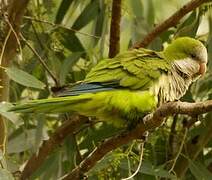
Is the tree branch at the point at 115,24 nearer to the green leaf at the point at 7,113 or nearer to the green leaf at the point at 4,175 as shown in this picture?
the green leaf at the point at 7,113

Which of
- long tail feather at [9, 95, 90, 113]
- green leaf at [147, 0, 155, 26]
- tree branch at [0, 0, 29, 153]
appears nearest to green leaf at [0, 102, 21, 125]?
long tail feather at [9, 95, 90, 113]

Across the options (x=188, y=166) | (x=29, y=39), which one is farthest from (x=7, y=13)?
(x=188, y=166)

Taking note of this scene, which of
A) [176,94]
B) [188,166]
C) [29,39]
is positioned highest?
[29,39]

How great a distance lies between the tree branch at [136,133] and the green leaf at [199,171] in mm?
324

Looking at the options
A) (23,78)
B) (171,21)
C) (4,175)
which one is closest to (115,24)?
(171,21)

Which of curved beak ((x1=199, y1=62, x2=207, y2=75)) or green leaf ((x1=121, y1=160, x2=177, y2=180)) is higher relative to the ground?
curved beak ((x1=199, y1=62, x2=207, y2=75))

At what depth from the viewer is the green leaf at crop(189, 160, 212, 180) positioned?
6.09 feet

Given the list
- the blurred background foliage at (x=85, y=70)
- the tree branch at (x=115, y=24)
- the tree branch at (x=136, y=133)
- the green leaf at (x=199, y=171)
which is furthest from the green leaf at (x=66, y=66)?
the green leaf at (x=199, y=171)

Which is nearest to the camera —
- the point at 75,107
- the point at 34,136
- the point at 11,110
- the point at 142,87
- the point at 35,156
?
the point at 11,110

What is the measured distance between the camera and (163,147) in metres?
2.11

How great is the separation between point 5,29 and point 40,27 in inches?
6.0

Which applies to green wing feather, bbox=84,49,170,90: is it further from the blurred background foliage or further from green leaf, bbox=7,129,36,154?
green leaf, bbox=7,129,36,154

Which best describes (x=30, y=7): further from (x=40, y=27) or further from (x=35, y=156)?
(x=35, y=156)

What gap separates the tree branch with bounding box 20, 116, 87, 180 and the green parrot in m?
0.22
